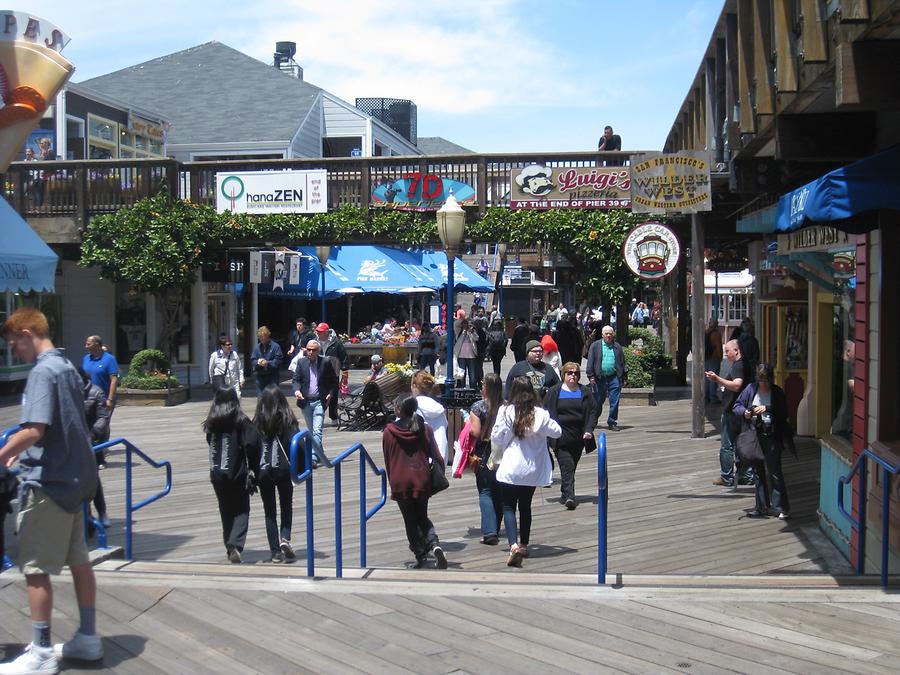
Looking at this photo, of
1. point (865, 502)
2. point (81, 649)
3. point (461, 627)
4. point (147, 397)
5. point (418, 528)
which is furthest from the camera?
point (147, 397)

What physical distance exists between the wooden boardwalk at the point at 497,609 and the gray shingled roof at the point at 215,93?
939 inches

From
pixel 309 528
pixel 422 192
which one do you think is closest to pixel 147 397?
pixel 422 192

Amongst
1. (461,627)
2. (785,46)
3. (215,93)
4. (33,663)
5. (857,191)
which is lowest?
(461,627)

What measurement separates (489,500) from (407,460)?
46.4 inches

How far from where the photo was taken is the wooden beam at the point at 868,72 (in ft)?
20.2

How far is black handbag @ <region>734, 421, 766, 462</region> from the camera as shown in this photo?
32.6 ft

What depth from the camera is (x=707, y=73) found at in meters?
13.9

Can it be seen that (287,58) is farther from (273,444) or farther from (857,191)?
(857,191)

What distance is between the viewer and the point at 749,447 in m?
9.97

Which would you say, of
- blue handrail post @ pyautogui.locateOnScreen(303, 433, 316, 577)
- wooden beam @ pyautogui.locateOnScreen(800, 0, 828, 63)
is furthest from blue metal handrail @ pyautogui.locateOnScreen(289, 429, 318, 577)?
wooden beam @ pyautogui.locateOnScreen(800, 0, 828, 63)

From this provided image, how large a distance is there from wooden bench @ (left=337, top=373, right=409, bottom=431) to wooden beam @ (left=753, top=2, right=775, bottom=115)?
874 centimetres

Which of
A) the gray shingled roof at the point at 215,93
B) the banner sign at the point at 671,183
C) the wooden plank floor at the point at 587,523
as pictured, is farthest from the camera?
the gray shingled roof at the point at 215,93

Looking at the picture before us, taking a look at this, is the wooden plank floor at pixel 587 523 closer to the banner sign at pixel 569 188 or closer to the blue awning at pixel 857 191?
the blue awning at pixel 857 191

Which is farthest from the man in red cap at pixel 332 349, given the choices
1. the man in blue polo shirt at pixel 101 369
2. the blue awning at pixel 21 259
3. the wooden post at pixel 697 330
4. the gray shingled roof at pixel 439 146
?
the gray shingled roof at pixel 439 146
